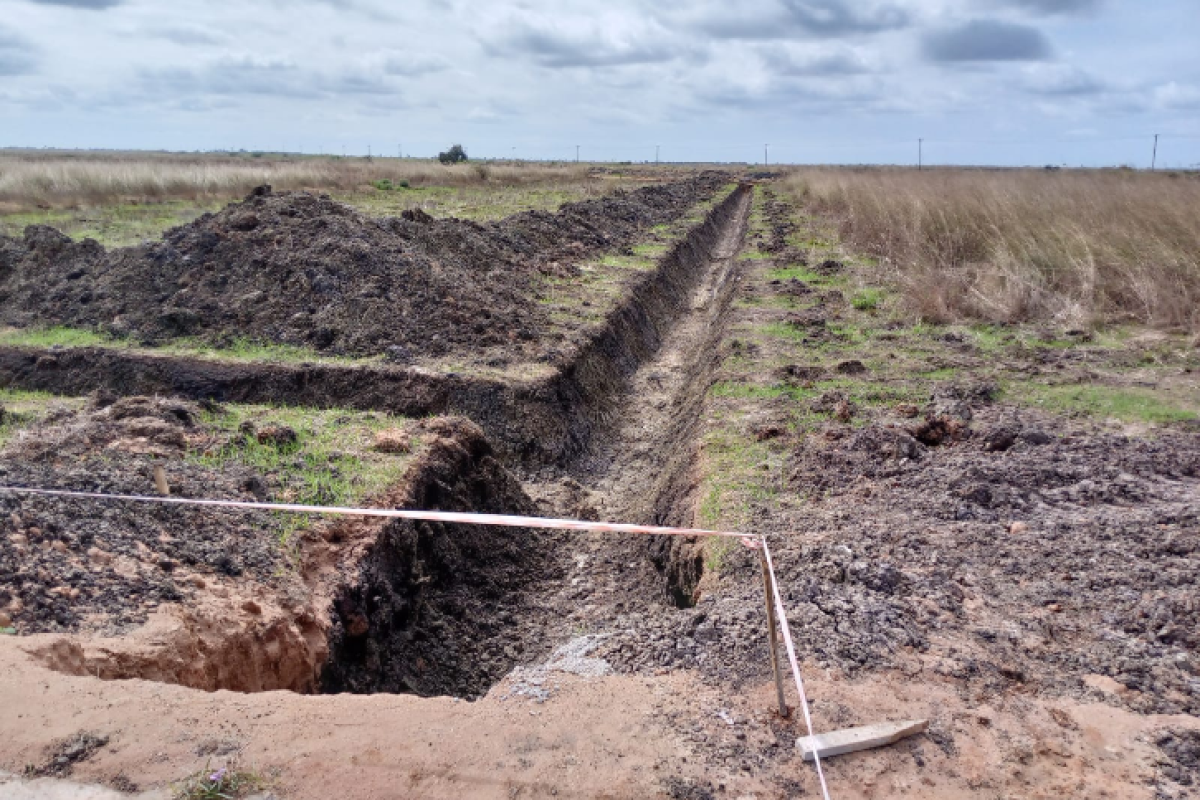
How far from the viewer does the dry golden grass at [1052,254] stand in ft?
36.3

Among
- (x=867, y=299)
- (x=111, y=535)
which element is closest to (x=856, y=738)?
(x=111, y=535)

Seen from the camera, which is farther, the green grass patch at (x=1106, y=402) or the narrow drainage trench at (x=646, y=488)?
the green grass patch at (x=1106, y=402)

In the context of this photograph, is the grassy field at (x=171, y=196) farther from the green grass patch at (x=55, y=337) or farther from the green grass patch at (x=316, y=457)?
the green grass patch at (x=316, y=457)

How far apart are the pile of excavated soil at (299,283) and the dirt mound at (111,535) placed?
4.44 meters

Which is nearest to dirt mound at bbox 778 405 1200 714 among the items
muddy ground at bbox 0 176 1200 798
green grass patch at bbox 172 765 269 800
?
muddy ground at bbox 0 176 1200 798

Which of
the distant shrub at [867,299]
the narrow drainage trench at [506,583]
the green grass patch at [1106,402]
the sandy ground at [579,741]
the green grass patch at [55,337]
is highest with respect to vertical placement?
the distant shrub at [867,299]

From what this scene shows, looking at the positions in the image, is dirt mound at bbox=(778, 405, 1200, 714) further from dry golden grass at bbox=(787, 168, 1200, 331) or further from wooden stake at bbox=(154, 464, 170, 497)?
dry golden grass at bbox=(787, 168, 1200, 331)

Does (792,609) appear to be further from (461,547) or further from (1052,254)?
(1052,254)

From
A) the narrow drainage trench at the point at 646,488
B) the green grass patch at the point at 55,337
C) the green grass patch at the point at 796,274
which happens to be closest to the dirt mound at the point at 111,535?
the narrow drainage trench at the point at 646,488

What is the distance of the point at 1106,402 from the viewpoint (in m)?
7.98

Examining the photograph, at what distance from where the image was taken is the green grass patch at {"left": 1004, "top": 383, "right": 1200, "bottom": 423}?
299 inches

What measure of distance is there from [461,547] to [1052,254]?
10.9 m

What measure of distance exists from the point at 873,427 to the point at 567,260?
10.1 metres

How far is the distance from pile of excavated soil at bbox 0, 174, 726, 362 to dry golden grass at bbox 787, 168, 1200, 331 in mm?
6201
